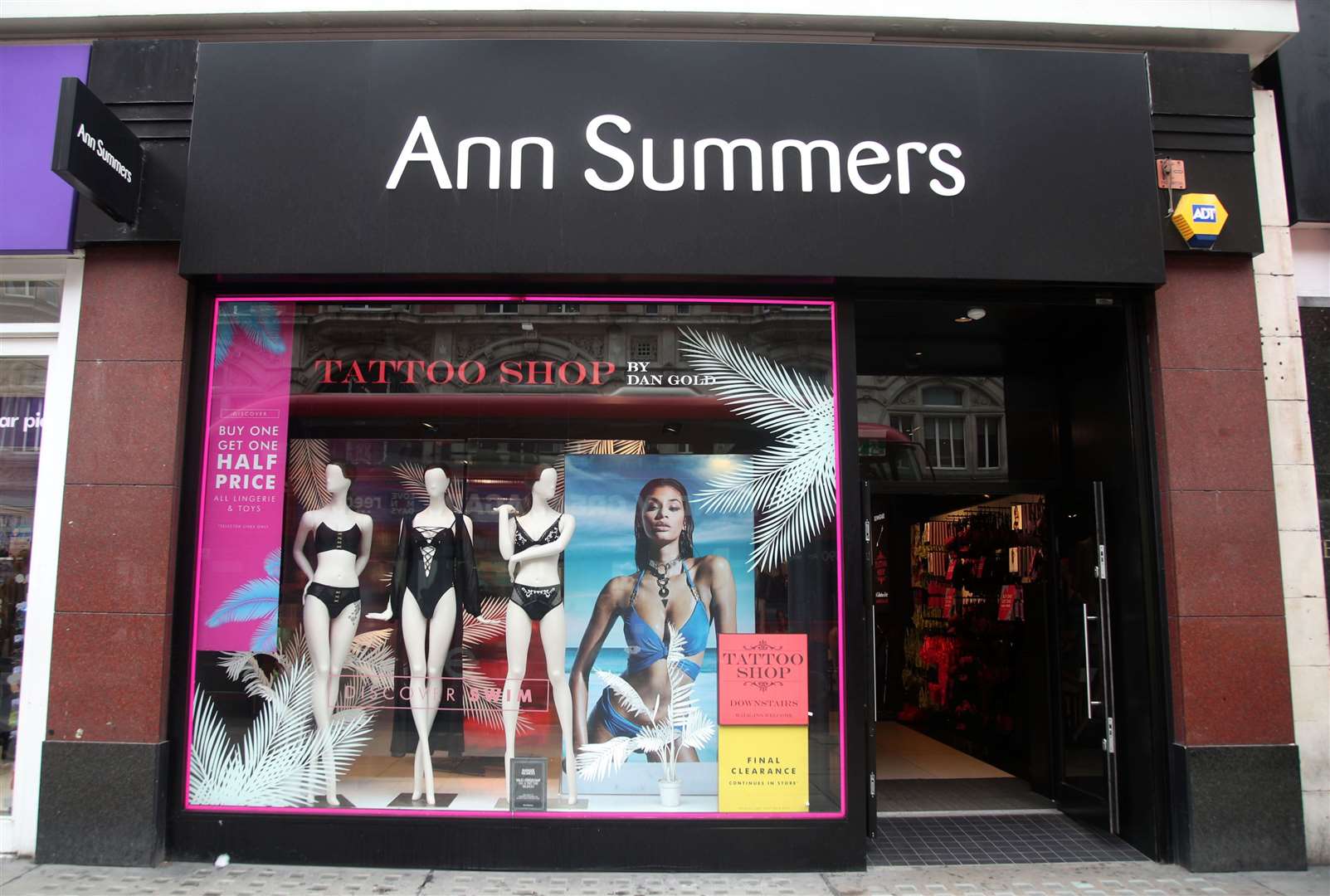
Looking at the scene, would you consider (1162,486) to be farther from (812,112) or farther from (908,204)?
(812,112)

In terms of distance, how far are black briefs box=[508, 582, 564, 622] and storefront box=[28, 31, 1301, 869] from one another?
0.02 meters

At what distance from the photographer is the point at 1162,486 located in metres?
5.31

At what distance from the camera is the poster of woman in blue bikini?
5188 mm

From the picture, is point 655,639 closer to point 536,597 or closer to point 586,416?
point 536,597

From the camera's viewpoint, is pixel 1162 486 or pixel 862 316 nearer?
pixel 1162 486

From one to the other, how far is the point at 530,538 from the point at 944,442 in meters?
3.35

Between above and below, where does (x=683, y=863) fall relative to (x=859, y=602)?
below

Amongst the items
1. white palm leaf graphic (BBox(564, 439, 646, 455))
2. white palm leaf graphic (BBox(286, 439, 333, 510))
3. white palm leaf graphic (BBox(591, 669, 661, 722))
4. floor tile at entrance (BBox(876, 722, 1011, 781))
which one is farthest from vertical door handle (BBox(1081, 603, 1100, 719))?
white palm leaf graphic (BBox(286, 439, 333, 510))

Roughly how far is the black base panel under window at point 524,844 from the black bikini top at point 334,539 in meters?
1.61

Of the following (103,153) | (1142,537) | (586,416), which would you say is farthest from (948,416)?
(103,153)

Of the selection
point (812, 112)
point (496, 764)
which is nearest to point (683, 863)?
point (496, 764)

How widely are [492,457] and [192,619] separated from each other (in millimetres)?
2093

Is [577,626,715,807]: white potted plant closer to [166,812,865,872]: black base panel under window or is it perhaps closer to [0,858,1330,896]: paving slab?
[166,812,865,872]: black base panel under window

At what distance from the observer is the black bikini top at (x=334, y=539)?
17.5 feet
